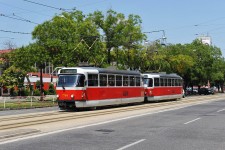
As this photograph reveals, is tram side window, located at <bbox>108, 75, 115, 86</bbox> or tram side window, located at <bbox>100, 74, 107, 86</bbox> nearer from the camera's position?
tram side window, located at <bbox>100, 74, 107, 86</bbox>

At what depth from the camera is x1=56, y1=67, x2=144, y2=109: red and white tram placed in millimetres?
25344

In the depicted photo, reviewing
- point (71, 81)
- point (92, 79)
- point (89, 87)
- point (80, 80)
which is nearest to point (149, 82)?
point (92, 79)

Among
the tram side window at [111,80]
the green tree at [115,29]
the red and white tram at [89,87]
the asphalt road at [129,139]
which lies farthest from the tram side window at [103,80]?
the green tree at [115,29]

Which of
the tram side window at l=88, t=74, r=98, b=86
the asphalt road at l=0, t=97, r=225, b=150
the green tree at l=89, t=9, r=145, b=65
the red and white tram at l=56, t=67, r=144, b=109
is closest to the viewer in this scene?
the asphalt road at l=0, t=97, r=225, b=150

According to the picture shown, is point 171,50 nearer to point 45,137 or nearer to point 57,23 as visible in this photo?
point 57,23

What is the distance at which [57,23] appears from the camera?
143 ft

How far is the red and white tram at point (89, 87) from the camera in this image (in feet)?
83.1

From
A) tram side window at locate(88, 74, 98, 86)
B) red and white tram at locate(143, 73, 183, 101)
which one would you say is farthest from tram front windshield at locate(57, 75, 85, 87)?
red and white tram at locate(143, 73, 183, 101)

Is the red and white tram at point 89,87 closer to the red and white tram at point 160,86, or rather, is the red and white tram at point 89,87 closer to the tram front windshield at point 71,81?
the tram front windshield at point 71,81

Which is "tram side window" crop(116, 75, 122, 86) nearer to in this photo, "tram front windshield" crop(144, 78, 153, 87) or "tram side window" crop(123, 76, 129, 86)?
"tram side window" crop(123, 76, 129, 86)

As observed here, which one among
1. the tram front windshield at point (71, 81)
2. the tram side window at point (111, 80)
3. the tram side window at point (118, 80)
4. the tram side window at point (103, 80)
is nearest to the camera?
the tram front windshield at point (71, 81)

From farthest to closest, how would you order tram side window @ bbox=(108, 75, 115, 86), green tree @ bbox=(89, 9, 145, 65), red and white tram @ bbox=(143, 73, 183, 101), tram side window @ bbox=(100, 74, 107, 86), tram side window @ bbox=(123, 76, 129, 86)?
green tree @ bbox=(89, 9, 145, 65) → red and white tram @ bbox=(143, 73, 183, 101) → tram side window @ bbox=(123, 76, 129, 86) → tram side window @ bbox=(108, 75, 115, 86) → tram side window @ bbox=(100, 74, 107, 86)

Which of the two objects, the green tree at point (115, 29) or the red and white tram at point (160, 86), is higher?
the green tree at point (115, 29)

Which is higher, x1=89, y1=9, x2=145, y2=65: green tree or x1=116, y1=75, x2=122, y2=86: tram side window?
x1=89, y1=9, x2=145, y2=65: green tree
